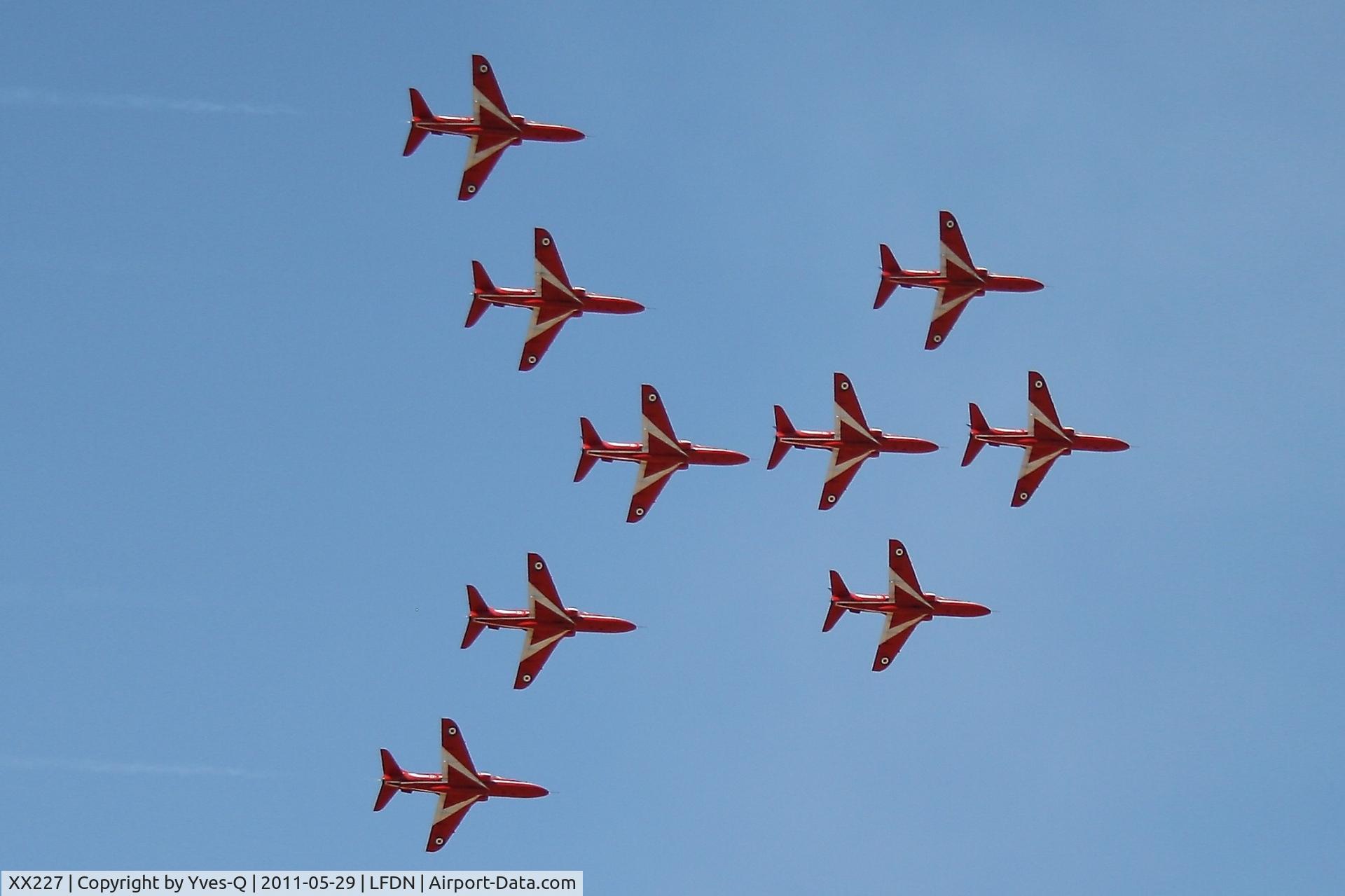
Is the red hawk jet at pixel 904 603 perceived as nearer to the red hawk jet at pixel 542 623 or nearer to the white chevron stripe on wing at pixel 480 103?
the red hawk jet at pixel 542 623

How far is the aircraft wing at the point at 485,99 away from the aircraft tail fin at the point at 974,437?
26.9 metres

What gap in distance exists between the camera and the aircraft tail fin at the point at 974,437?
118438 mm

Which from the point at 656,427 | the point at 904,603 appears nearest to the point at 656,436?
the point at 656,427

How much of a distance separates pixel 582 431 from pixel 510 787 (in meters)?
17.6

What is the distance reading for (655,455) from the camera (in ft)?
389

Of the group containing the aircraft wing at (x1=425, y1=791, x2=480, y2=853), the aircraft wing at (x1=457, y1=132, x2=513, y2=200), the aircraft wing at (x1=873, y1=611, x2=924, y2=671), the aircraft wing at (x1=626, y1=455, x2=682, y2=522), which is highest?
the aircraft wing at (x1=457, y1=132, x2=513, y2=200)

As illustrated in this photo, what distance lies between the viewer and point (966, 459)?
118500 millimetres

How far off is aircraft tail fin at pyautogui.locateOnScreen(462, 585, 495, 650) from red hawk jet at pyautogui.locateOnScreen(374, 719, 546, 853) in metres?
4.48

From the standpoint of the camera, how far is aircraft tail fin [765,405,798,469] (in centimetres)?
11681

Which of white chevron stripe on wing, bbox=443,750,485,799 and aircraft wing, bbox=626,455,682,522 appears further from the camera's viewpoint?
aircraft wing, bbox=626,455,682,522

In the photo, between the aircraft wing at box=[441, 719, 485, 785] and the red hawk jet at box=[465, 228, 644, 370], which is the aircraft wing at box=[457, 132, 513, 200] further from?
the aircraft wing at box=[441, 719, 485, 785]

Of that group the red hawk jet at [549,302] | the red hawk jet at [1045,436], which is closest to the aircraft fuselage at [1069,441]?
the red hawk jet at [1045,436]

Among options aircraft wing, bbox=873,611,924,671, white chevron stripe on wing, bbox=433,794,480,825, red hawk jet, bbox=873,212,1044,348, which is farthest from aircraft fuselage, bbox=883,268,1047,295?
white chevron stripe on wing, bbox=433,794,480,825

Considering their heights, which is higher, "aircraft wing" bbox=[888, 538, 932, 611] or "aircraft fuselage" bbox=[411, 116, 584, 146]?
"aircraft fuselage" bbox=[411, 116, 584, 146]
